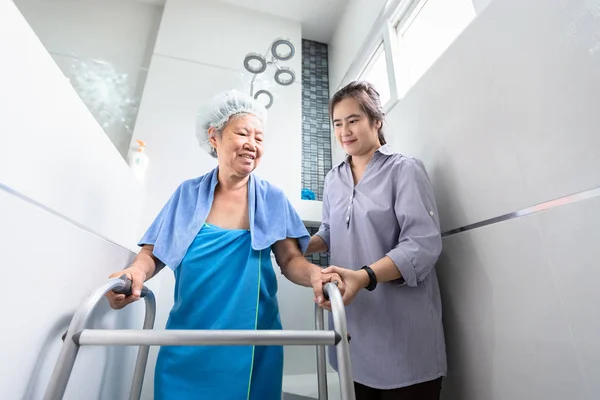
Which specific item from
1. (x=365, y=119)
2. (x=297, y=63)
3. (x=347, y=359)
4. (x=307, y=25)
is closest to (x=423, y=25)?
(x=365, y=119)

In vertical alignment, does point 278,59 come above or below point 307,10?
below

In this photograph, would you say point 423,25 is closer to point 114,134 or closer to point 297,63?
point 297,63

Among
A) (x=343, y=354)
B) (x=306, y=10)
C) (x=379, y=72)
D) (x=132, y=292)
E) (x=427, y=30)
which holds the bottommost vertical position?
(x=343, y=354)

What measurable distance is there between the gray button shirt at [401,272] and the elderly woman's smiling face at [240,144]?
15.1 inches

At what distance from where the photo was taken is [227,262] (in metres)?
0.84

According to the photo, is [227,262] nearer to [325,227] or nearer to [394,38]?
[325,227]

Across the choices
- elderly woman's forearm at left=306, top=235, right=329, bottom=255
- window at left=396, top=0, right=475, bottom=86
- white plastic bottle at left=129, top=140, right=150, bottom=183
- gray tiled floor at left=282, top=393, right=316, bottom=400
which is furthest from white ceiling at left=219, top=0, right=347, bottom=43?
gray tiled floor at left=282, top=393, right=316, bottom=400

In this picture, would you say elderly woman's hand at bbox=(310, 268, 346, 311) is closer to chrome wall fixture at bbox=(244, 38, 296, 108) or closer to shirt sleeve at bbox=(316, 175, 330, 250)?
shirt sleeve at bbox=(316, 175, 330, 250)

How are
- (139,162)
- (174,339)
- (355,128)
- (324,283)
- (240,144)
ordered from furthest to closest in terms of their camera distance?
1. (139,162)
2. (355,128)
3. (240,144)
4. (324,283)
5. (174,339)

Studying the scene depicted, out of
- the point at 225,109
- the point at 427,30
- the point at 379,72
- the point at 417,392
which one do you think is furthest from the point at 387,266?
the point at 379,72

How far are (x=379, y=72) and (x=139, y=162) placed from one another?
5.22ft

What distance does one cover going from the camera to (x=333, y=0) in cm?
232

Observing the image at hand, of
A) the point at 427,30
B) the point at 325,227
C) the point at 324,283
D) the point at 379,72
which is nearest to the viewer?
the point at 324,283

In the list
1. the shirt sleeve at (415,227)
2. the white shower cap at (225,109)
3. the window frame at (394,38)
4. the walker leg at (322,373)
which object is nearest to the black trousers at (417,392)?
the walker leg at (322,373)
